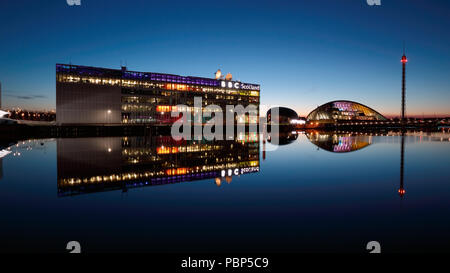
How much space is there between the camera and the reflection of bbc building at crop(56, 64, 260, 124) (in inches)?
3273

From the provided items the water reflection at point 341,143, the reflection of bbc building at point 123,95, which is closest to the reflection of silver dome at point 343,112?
the reflection of bbc building at point 123,95

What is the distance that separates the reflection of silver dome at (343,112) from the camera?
15712 cm

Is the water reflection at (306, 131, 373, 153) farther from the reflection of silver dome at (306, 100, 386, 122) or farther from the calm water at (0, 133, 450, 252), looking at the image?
the reflection of silver dome at (306, 100, 386, 122)

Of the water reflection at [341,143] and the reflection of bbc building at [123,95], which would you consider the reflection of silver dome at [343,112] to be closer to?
the reflection of bbc building at [123,95]

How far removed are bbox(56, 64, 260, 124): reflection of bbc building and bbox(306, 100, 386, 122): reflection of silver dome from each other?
70.9 meters

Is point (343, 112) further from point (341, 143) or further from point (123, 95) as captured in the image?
point (341, 143)

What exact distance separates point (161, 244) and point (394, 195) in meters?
10.3

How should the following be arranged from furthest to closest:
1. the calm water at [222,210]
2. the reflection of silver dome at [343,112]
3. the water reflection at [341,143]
A: the reflection of silver dome at [343,112] < the water reflection at [341,143] < the calm water at [222,210]

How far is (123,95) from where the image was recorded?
93.9 meters

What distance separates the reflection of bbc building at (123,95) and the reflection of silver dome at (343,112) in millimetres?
70924

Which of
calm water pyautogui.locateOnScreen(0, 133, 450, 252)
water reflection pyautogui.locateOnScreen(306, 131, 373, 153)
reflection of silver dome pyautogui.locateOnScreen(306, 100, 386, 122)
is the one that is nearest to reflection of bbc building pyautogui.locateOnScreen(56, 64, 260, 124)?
water reflection pyautogui.locateOnScreen(306, 131, 373, 153)

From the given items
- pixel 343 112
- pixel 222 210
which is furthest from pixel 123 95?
pixel 343 112
